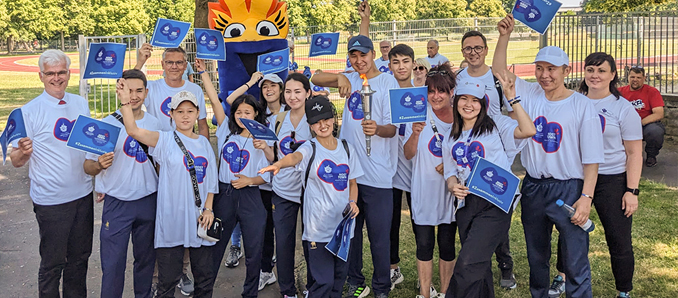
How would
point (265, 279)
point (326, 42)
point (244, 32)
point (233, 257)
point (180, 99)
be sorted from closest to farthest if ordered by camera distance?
point (180, 99)
point (265, 279)
point (233, 257)
point (326, 42)
point (244, 32)

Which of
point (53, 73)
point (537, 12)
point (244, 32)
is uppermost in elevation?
point (244, 32)

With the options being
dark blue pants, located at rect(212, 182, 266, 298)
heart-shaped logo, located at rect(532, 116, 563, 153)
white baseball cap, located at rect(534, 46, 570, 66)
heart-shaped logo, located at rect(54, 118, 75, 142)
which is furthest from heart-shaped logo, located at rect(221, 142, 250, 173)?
white baseball cap, located at rect(534, 46, 570, 66)

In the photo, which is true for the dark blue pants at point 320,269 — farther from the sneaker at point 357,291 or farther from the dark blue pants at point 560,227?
the dark blue pants at point 560,227

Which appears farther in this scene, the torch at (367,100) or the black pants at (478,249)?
the torch at (367,100)

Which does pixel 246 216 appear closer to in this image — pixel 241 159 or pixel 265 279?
pixel 241 159

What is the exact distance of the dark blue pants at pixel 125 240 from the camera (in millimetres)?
4480

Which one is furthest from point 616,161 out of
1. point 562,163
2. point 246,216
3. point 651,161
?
point 651,161

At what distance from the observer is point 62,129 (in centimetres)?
451

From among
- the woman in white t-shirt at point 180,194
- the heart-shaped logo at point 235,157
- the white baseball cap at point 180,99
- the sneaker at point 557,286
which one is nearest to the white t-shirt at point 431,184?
the sneaker at point 557,286

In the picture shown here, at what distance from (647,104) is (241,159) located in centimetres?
718

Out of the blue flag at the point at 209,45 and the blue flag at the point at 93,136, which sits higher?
the blue flag at the point at 209,45

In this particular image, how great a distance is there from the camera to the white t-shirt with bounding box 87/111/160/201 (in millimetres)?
4473

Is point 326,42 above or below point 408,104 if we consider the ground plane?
above

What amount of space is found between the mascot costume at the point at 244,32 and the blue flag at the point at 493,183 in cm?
379
